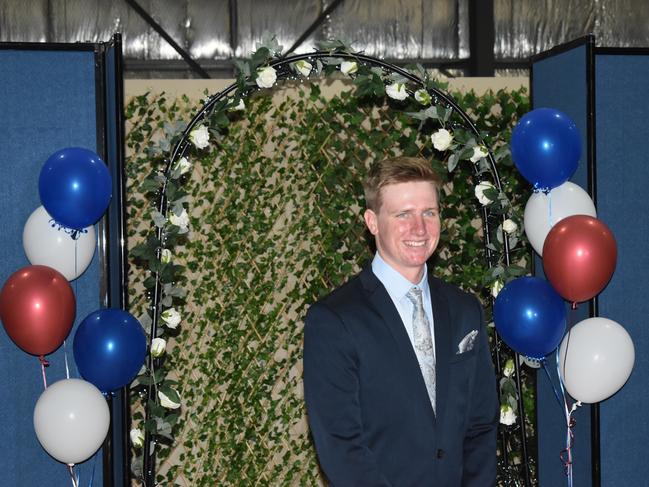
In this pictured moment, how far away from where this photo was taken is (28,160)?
9.98ft

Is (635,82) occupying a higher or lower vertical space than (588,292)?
higher

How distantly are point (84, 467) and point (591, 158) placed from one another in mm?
2148

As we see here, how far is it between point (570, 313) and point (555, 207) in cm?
45

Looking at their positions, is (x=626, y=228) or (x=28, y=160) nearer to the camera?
(x=28, y=160)

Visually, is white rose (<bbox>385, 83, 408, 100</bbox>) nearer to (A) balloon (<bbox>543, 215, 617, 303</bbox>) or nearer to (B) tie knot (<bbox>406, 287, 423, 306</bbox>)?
(A) balloon (<bbox>543, 215, 617, 303</bbox>)

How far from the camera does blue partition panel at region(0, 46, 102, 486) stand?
3025 millimetres

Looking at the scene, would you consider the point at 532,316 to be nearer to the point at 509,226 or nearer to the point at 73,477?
the point at 509,226

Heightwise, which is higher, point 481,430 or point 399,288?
point 399,288

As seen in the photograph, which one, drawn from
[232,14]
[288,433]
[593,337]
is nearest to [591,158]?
[593,337]

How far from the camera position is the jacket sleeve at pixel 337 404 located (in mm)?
2098

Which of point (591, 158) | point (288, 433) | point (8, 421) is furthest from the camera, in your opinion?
point (288, 433)

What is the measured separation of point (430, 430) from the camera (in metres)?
2.18

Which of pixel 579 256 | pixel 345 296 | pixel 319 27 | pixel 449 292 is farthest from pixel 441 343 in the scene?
pixel 319 27

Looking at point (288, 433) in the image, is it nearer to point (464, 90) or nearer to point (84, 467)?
point (84, 467)
